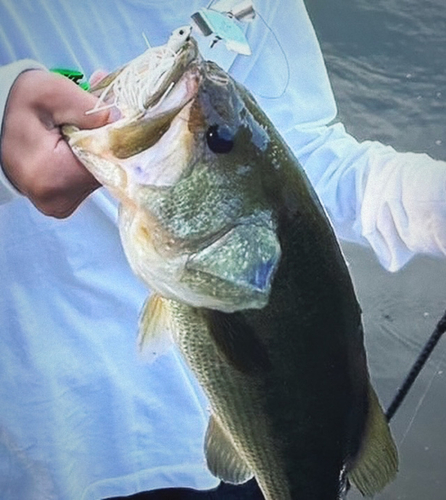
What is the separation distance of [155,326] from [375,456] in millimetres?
220

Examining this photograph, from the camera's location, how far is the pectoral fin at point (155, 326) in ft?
2.69

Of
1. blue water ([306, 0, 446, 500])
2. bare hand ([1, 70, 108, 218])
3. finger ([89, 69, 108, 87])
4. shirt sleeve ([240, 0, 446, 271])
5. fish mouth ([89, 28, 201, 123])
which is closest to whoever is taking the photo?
fish mouth ([89, 28, 201, 123])

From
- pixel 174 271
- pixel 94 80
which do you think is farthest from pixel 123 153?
pixel 94 80

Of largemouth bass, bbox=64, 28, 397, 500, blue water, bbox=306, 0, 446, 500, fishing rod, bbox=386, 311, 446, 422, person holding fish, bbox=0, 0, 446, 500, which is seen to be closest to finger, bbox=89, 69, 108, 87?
person holding fish, bbox=0, 0, 446, 500

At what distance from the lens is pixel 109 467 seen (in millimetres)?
1116

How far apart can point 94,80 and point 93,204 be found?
0.13m

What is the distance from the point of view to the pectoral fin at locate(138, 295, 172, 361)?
2.69ft

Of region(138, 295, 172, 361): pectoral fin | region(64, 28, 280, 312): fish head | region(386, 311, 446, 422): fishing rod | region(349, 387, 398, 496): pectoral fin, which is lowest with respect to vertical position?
region(386, 311, 446, 422): fishing rod

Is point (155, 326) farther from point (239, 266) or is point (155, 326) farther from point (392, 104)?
point (392, 104)

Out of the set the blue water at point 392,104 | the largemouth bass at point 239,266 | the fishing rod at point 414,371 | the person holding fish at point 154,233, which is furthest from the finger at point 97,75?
the fishing rod at point 414,371

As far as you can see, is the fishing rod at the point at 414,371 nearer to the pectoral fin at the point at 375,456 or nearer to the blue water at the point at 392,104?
the blue water at the point at 392,104

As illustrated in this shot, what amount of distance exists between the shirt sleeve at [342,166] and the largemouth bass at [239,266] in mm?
340

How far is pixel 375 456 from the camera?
88 centimetres

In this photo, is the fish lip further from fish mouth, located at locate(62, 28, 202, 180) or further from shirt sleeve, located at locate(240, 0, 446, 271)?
shirt sleeve, located at locate(240, 0, 446, 271)
